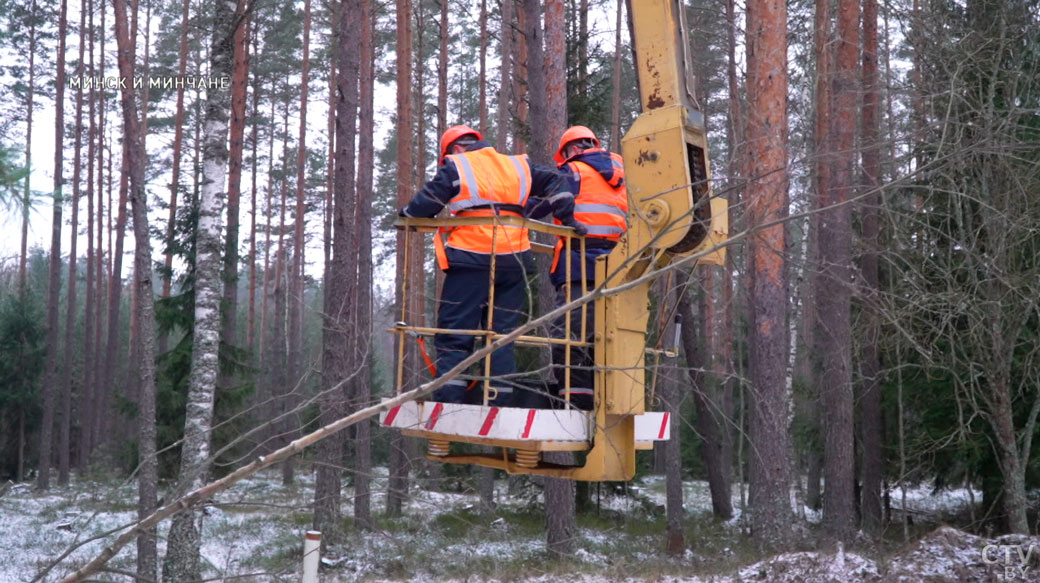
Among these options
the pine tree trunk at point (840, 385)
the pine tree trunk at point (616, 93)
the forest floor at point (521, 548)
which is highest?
the pine tree trunk at point (616, 93)

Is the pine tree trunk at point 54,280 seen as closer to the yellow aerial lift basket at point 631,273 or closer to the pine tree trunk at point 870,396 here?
the pine tree trunk at point 870,396

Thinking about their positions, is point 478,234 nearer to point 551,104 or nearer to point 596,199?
point 596,199

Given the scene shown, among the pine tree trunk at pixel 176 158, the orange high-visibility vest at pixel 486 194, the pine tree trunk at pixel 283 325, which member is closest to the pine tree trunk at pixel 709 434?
the orange high-visibility vest at pixel 486 194

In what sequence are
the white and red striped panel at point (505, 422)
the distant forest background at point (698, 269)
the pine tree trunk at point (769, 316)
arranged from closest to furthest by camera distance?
1. the white and red striped panel at point (505, 422)
2. the distant forest background at point (698, 269)
3. the pine tree trunk at point (769, 316)

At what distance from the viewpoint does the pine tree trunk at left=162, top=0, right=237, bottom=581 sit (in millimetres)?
10148

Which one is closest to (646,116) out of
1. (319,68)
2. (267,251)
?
(319,68)

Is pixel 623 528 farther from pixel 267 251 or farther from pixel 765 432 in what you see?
pixel 267 251

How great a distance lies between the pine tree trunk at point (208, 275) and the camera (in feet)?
33.3

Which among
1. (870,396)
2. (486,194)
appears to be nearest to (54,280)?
(870,396)

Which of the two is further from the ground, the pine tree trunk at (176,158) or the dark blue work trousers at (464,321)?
the pine tree trunk at (176,158)

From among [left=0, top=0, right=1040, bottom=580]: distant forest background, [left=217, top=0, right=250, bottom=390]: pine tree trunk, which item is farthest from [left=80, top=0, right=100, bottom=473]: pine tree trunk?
[left=217, top=0, right=250, bottom=390]: pine tree trunk

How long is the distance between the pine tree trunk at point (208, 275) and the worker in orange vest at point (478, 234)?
5951 mm

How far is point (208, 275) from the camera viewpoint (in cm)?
1084

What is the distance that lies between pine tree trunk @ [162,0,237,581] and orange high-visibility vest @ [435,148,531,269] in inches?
244
